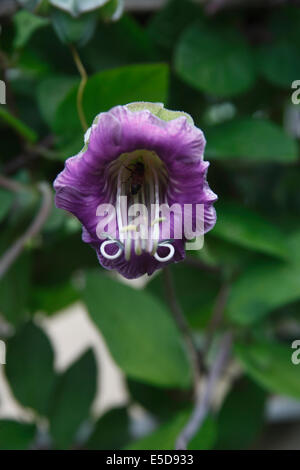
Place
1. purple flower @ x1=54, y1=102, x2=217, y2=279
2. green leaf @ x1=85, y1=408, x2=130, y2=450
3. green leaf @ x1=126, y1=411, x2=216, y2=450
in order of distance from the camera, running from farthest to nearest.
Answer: green leaf @ x1=85, y1=408, x2=130, y2=450 → green leaf @ x1=126, y1=411, x2=216, y2=450 → purple flower @ x1=54, y1=102, x2=217, y2=279

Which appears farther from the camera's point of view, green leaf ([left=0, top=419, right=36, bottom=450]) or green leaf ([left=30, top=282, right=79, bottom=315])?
green leaf ([left=30, top=282, right=79, bottom=315])

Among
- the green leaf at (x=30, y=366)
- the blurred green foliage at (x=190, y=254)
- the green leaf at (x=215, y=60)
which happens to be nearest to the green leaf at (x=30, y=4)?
the blurred green foliage at (x=190, y=254)

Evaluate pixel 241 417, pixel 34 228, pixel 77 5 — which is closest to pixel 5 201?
pixel 34 228

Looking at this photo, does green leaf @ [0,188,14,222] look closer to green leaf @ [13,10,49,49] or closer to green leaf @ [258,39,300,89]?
green leaf @ [13,10,49,49]

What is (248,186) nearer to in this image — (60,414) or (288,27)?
(288,27)

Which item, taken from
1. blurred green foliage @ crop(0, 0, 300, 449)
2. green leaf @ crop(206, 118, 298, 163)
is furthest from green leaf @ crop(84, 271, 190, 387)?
green leaf @ crop(206, 118, 298, 163)
